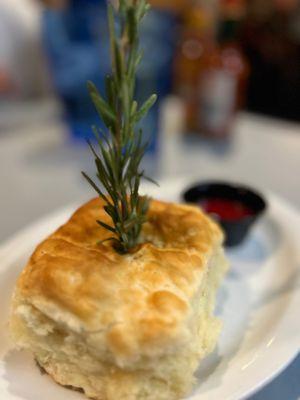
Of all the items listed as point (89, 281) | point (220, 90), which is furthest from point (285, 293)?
A: point (220, 90)

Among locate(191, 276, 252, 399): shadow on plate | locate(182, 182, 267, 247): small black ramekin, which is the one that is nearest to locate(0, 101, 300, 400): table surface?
locate(182, 182, 267, 247): small black ramekin

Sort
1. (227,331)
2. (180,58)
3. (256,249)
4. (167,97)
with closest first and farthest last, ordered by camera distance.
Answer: (227,331), (256,249), (180,58), (167,97)

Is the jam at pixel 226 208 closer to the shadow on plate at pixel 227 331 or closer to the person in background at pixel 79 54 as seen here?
the shadow on plate at pixel 227 331

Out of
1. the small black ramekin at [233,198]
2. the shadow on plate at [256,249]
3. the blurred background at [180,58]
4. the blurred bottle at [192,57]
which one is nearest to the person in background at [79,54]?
the blurred background at [180,58]

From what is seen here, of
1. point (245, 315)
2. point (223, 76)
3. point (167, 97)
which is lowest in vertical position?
point (245, 315)

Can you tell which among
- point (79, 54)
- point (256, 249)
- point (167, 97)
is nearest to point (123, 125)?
point (256, 249)

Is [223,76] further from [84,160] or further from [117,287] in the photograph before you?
[117,287]

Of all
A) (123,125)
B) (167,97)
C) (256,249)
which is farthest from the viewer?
(167,97)

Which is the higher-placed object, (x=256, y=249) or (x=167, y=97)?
(x=167, y=97)
